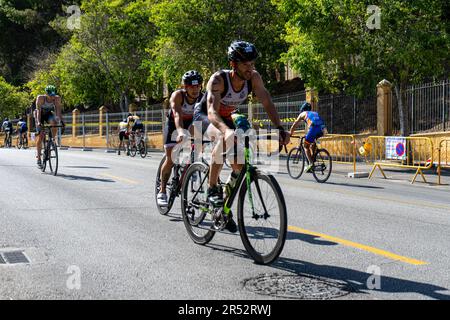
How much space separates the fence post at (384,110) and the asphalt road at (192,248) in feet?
37.8

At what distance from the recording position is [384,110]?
22.8 meters

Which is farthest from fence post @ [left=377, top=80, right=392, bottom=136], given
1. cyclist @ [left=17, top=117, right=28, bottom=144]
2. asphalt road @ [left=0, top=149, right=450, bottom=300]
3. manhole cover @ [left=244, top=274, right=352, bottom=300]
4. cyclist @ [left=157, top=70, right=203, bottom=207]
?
cyclist @ [left=17, top=117, right=28, bottom=144]

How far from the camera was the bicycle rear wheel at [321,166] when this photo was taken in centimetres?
1441

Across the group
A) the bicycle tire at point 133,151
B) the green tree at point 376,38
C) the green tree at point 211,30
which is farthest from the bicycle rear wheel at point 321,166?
the green tree at point 211,30

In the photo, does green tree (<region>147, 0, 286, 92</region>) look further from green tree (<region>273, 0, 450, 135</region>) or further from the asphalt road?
the asphalt road

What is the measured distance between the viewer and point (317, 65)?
21953 millimetres

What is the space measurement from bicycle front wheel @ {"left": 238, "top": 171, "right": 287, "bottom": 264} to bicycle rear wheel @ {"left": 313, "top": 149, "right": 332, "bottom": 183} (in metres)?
8.75

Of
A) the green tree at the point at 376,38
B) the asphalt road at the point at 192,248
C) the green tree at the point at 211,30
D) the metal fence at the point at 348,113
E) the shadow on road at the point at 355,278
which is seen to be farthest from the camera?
the green tree at the point at 211,30

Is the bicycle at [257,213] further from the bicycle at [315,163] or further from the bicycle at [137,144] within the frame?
the bicycle at [137,144]

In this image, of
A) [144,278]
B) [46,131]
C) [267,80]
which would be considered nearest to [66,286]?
[144,278]

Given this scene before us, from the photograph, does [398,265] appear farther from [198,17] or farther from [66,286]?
[198,17]

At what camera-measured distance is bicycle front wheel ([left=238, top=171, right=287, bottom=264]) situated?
218 inches

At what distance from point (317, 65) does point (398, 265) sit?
1684cm

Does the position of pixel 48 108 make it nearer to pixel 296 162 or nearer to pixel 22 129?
pixel 296 162
